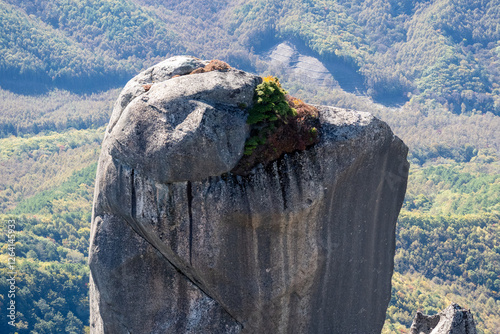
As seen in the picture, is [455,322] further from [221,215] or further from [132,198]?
[132,198]

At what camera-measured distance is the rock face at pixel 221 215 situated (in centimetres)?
1945

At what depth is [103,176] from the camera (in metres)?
21.3

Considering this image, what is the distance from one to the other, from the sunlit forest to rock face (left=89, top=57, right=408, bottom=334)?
48344 millimetres

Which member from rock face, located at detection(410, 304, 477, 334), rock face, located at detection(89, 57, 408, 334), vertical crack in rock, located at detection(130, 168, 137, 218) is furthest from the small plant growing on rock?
rock face, located at detection(410, 304, 477, 334)

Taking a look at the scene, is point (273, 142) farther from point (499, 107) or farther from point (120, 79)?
point (499, 107)

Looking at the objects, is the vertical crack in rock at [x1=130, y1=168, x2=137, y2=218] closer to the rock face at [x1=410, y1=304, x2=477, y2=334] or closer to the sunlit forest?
the rock face at [x1=410, y1=304, x2=477, y2=334]

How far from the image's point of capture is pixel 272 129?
2030 centimetres

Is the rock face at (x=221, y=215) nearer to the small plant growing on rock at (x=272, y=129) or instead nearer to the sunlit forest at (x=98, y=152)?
the small plant growing on rock at (x=272, y=129)

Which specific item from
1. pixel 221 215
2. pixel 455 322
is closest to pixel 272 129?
pixel 221 215

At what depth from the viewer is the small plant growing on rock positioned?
2003 centimetres

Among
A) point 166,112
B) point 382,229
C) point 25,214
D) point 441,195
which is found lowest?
point 382,229

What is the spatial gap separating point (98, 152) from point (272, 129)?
4130 inches

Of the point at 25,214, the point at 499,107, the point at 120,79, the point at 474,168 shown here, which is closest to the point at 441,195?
the point at 474,168

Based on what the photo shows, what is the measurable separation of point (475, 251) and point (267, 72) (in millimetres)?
104998
